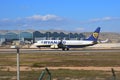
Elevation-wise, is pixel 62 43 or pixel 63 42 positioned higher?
pixel 63 42

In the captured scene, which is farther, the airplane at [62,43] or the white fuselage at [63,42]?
the white fuselage at [63,42]

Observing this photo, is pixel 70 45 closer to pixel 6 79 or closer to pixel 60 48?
pixel 60 48

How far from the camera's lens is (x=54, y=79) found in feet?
91.1

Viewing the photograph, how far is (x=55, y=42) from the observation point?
120 meters

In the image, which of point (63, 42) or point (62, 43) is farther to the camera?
point (63, 42)

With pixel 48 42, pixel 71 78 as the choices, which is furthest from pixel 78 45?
pixel 71 78

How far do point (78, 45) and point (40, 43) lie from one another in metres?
12.2

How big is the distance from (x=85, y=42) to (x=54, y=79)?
97.5 m

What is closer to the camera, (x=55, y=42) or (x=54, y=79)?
(x=54, y=79)

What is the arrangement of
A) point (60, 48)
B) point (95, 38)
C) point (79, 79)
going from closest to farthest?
point (79, 79)
point (60, 48)
point (95, 38)

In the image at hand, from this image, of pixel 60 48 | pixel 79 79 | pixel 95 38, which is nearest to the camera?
pixel 79 79

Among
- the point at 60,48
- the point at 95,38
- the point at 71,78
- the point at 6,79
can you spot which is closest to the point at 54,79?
the point at 71,78

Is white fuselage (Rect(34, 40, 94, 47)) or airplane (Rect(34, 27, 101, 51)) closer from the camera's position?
airplane (Rect(34, 27, 101, 51))

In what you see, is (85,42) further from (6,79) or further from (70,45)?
(6,79)
